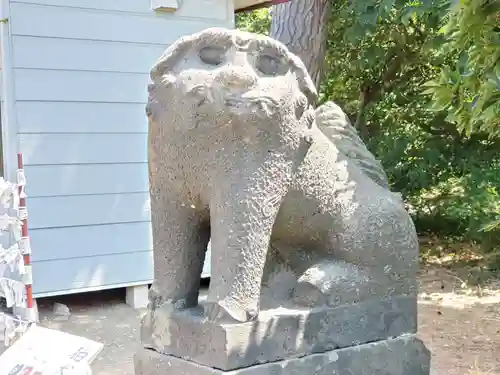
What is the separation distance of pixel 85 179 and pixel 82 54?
89 cm

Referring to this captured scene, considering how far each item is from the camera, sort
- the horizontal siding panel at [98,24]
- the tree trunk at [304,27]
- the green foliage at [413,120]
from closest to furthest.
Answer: the horizontal siding panel at [98,24] → the tree trunk at [304,27] → the green foliage at [413,120]

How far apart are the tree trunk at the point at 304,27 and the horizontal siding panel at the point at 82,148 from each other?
1.33 metres

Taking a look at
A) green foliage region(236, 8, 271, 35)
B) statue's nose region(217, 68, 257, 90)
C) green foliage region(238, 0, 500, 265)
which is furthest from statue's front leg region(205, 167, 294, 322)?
green foliage region(236, 8, 271, 35)

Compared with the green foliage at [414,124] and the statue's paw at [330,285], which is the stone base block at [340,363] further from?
the green foliage at [414,124]

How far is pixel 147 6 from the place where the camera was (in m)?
5.46

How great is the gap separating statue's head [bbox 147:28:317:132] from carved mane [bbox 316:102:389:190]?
1.44 ft

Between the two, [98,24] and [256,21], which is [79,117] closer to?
[98,24]

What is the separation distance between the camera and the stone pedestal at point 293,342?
1.92m

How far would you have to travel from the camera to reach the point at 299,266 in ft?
→ 7.29

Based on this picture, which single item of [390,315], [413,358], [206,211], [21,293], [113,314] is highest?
[206,211]

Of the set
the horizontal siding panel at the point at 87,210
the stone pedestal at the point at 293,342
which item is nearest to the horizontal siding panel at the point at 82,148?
the horizontal siding panel at the point at 87,210

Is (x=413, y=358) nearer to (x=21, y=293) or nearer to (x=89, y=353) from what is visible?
(x=89, y=353)

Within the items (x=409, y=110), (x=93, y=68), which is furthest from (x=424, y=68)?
(x=93, y=68)

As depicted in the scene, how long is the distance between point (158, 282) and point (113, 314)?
3363mm
